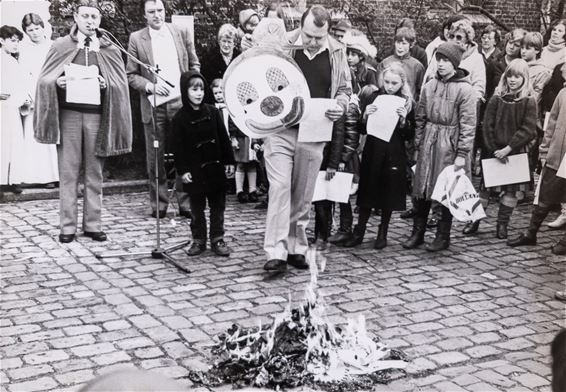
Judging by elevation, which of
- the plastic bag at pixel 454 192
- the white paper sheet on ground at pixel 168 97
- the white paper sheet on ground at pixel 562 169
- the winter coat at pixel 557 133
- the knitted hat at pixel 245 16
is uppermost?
the knitted hat at pixel 245 16

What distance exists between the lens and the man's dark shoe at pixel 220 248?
7.59 meters

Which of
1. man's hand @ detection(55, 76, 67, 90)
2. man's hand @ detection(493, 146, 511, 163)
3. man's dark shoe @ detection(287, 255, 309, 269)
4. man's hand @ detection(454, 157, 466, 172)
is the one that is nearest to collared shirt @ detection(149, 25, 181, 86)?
man's hand @ detection(55, 76, 67, 90)

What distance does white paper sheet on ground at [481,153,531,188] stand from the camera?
8391mm

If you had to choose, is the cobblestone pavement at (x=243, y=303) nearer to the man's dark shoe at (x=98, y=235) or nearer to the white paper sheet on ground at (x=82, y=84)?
the man's dark shoe at (x=98, y=235)

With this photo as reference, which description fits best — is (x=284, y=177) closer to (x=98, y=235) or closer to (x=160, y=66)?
(x=98, y=235)

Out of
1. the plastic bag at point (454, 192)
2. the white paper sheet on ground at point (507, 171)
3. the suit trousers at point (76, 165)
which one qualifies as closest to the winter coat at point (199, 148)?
the suit trousers at point (76, 165)

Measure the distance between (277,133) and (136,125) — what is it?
185 inches

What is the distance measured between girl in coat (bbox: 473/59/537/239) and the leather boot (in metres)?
1.60

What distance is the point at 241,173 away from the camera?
9.88 m

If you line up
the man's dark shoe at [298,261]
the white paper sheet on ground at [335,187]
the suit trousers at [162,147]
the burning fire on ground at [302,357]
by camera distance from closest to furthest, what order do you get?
1. the burning fire on ground at [302,357]
2. the man's dark shoe at [298,261]
3. the white paper sheet on ground at [335,187]
4. the suit trousers at [162,147]

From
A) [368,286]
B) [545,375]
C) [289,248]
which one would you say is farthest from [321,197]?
[545,375]

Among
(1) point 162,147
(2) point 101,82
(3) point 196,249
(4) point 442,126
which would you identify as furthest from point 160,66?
(4) point 442,126

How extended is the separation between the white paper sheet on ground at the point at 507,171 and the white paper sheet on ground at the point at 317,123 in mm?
2209

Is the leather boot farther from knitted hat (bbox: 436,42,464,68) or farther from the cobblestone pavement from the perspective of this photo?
knitted hat (bbox: 436,42,464,68)
